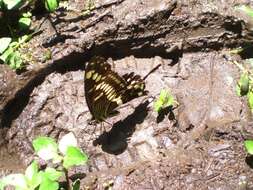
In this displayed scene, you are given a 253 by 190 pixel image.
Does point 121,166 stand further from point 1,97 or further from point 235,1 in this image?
point 235,1

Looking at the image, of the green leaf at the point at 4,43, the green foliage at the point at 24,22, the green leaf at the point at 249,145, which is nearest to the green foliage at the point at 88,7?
the green foliage at the point at 24,22

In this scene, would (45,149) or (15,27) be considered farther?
(15,27)

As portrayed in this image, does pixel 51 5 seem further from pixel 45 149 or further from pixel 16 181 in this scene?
pixel 16 181

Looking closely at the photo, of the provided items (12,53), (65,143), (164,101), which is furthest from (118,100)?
(12,53)

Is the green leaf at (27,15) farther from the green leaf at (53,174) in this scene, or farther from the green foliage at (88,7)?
the green leaf at (53,174)

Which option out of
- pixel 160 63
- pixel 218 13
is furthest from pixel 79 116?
pixel 218 13

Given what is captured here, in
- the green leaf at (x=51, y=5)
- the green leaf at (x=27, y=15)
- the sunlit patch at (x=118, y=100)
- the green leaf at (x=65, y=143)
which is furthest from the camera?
the green leaf at (x=27, y=15)
